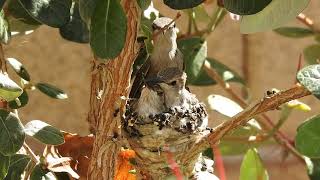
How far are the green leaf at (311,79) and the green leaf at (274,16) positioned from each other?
0.41 ft

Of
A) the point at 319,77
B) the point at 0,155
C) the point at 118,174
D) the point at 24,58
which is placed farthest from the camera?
the point at 24,58

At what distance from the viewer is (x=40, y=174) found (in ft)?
3.07

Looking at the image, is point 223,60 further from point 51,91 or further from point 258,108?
point 258,108

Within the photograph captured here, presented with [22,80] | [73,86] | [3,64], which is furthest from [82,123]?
[3,64]

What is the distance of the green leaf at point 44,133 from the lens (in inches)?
36.3

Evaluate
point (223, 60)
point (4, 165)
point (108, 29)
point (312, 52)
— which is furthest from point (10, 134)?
point (223, 60)

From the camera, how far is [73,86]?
216 centimetres

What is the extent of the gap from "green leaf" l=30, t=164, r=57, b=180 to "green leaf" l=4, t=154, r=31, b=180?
2cm

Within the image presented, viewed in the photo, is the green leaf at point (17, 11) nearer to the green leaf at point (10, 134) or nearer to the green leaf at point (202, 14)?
the green leaf at point (10, 134)

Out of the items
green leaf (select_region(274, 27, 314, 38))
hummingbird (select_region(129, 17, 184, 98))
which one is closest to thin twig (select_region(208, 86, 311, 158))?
hummingbird (select_region(129, 17, 184, 98))

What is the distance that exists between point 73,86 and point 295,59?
2.18 feet

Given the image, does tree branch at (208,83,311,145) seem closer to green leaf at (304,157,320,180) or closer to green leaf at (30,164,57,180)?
green leaf at (30,164,57,180)

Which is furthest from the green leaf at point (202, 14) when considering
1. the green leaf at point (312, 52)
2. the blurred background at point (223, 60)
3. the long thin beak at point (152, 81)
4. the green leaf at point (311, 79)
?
the blurred background at point (223, 60)

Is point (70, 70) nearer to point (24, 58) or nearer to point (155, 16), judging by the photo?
point (24, 58)
